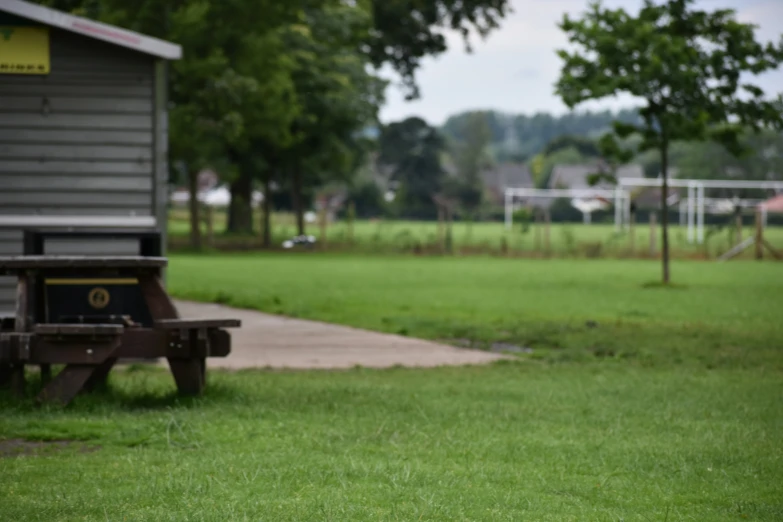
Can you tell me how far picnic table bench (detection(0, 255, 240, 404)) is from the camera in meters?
9.29

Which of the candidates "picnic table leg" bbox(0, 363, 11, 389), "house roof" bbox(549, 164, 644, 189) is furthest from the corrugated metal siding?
"house roof" bbox(549, 164, 644, 189)

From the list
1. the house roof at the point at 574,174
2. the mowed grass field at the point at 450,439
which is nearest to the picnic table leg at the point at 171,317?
the mowed grass field at the point at 450,439

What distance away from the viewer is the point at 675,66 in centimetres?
2392

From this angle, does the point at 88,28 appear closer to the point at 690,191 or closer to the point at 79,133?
the point at 79,133

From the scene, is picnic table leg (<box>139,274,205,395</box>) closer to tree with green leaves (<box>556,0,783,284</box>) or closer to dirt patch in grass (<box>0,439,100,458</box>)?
dirt patch in grass (<box>0,439,100,458</box>)

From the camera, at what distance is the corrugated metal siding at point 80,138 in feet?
44.5

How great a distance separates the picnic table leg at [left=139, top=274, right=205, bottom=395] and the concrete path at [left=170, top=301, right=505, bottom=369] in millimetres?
3033

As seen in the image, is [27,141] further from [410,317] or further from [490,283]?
[490,283]

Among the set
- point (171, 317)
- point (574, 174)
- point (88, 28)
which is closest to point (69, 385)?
point (171, 317)

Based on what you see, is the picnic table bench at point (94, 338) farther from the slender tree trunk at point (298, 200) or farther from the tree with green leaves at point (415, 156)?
the tree with green leaves at point (415, 156)

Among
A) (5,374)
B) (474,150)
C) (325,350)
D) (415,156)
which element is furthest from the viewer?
(474,150)

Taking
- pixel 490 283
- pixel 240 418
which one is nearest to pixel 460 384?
pixel 240 418

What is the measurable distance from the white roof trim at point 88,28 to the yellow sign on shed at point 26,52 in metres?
0.25

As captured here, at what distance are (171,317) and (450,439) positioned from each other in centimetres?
250
